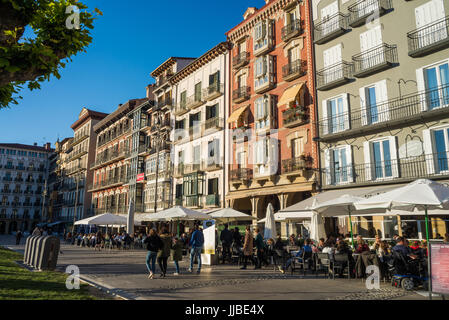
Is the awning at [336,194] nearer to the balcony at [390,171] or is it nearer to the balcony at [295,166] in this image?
the balcony at [390,171]

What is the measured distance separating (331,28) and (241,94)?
867 cm

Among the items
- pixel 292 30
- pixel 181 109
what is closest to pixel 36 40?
pixel 292 30

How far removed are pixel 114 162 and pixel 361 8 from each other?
129ft

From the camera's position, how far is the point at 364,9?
20109mm

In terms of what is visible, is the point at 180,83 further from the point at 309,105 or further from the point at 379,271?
the point at 379,271

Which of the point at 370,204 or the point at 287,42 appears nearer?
the point at 370,204

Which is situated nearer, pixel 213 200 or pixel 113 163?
pixel 213 200

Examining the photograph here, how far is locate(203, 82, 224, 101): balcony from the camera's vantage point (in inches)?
1199

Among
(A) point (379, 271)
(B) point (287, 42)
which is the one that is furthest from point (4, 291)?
(B) point (287, 42)

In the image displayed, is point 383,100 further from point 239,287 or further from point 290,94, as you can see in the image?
point 239,287

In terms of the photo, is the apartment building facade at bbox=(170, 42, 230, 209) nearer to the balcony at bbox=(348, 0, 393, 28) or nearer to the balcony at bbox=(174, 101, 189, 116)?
the balcony at bbox=(174, 101, 189, 116)

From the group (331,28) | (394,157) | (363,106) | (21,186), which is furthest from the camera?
(21,186)

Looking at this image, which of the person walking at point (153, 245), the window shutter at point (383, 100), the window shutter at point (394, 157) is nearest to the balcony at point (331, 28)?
the window shutter at point (383, 100)

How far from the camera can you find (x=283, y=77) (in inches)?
949
